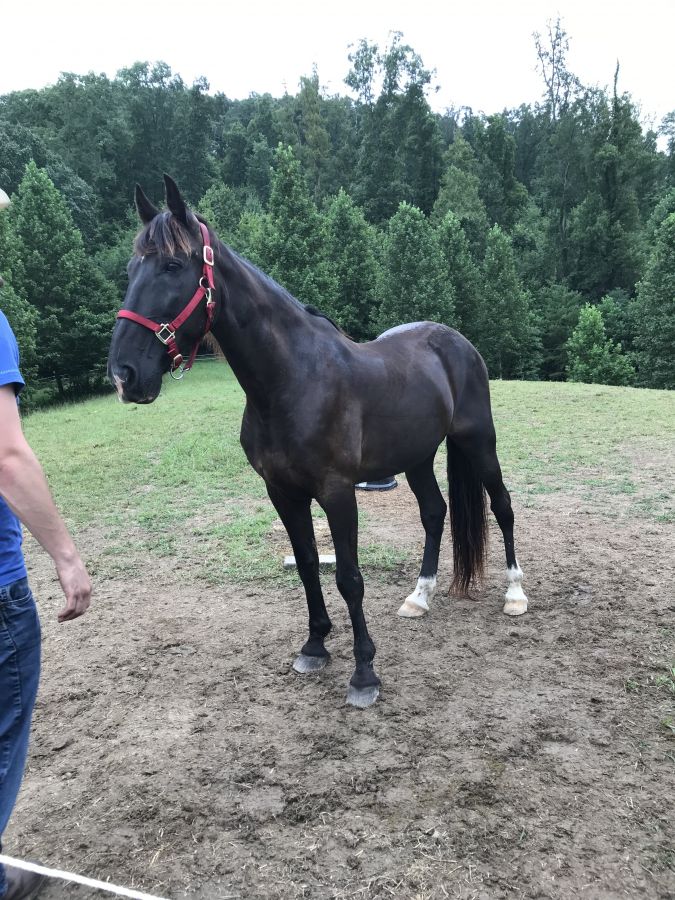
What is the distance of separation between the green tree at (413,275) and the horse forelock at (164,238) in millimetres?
26764

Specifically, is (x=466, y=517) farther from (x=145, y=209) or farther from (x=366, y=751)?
(x=145, y=209)

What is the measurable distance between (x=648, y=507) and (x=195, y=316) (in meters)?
5.46

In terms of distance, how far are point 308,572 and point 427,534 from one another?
4.08 ft

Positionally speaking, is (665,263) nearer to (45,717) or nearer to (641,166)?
(641,166)

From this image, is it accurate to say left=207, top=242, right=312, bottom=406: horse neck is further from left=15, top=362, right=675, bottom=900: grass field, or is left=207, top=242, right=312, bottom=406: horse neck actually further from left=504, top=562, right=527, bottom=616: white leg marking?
left=504, top=562, right=527, bottom=616: white leg marking

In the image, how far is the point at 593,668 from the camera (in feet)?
11.3

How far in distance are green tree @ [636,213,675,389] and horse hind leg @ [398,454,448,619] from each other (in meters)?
26.4

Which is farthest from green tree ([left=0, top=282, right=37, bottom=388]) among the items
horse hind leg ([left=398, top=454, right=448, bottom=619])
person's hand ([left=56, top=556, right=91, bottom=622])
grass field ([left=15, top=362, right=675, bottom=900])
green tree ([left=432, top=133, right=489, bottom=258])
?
green tree ([left=432, top=133, right=489, bottom=258])

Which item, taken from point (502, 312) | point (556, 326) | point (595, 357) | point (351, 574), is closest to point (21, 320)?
point (351, 574)

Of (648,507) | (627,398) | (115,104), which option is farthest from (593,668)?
(115,104)

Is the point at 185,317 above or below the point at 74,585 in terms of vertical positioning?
above

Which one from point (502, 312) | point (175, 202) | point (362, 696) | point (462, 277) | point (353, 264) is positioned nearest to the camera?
point (175, 202)

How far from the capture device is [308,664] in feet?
11.7

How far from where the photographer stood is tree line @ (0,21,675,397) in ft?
83.6
